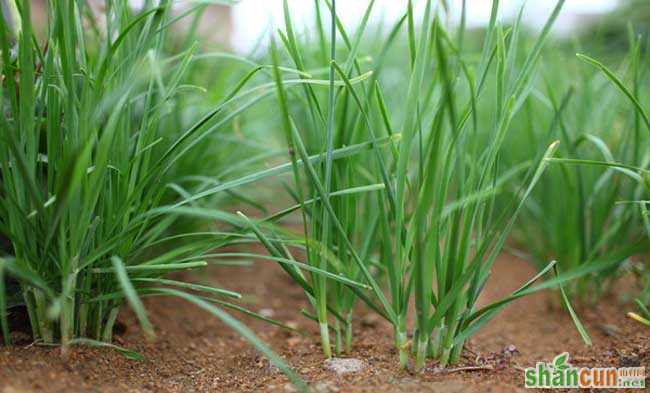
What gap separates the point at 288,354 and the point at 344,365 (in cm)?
15

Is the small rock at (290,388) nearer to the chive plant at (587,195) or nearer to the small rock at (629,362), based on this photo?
the small rock at (629,362)

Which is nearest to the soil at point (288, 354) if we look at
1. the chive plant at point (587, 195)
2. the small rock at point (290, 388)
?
the small rock at point (290, 388)

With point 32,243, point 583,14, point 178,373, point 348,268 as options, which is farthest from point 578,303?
point 583,14

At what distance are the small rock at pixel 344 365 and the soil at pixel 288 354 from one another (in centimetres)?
1

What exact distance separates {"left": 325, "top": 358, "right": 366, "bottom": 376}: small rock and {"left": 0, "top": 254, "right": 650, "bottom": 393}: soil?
A: 13mm

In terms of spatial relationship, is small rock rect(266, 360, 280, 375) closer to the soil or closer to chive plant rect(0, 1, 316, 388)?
the soil

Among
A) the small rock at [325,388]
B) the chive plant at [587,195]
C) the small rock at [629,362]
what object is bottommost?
the small rock at [629,362]

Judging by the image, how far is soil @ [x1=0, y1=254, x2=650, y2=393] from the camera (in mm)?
829

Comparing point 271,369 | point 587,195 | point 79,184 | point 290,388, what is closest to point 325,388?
point 290,388

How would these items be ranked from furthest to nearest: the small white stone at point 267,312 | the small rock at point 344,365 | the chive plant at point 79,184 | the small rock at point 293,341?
the small white stone at point 267,312 → the small rock at point 293,341 → the small rock at point 344,365 → the chive plant at point 79,184

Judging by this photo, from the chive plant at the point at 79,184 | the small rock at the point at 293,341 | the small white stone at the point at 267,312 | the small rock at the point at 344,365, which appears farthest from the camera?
the small white stone at the point at 267,312

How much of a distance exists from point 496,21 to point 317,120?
12.7 inches

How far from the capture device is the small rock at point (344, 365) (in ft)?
2.97

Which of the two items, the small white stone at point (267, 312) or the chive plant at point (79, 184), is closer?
the chive plant at point (79, 184)
